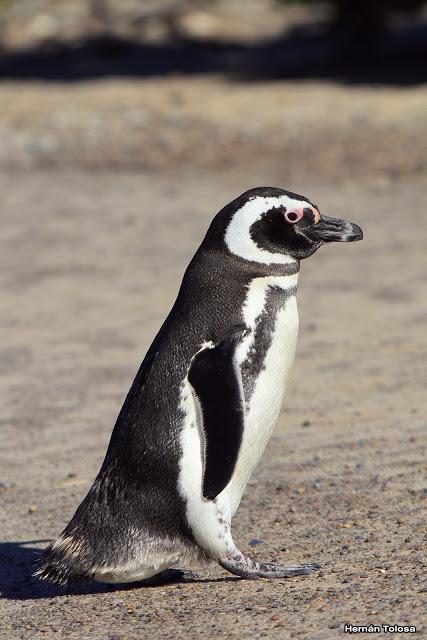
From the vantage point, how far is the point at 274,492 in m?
4.79

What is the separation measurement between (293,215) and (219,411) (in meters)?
0.68

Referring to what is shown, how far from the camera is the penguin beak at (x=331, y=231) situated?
3883 millimetres

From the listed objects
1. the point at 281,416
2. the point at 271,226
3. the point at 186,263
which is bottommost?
the point at 281,416

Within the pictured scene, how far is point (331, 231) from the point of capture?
3.91m

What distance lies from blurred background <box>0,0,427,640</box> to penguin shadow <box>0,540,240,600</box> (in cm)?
2

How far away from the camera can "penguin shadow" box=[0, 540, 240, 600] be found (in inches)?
156

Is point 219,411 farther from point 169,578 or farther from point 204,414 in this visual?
point 169,578

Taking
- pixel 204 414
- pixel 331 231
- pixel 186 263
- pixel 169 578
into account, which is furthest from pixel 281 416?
pixel 186 263

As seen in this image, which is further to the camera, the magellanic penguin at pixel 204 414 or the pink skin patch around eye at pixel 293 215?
the pink skin patch around eye at pixel 293 215

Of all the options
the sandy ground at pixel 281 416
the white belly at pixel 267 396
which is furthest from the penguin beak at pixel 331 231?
the sandy ground at pixel 281 416

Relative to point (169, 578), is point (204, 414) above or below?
above

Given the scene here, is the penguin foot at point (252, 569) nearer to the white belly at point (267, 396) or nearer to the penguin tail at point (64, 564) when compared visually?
the white belly at point (267, 396)

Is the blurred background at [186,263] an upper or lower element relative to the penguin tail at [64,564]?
upper

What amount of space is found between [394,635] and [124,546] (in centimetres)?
93
